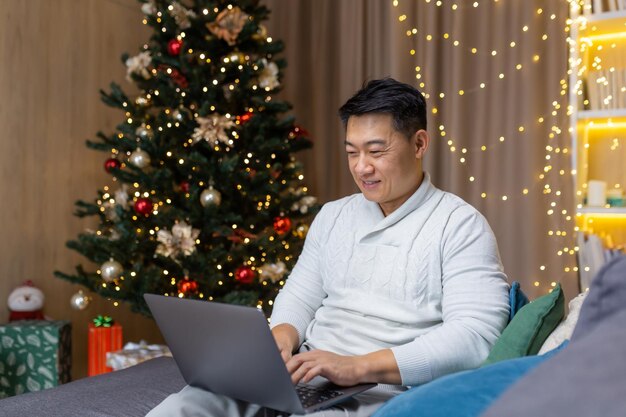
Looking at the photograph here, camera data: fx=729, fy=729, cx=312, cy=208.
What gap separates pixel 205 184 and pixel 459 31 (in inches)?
62.3

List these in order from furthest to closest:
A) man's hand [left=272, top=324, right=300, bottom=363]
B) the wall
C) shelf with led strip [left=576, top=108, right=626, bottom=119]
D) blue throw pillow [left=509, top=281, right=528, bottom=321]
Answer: the wall
shelf with led strip [left=576, top=108, right=626, bottom=119]
man's hand [left=272, top=324, right=300, bottom=363]
blue throw pillow [left=509, top=281, right=528, bottom=321]

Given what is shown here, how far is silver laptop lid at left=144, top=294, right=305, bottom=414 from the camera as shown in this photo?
134 centimetres

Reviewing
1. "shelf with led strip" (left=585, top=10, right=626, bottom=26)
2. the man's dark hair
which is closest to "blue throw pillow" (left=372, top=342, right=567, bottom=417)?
the man's dark hair

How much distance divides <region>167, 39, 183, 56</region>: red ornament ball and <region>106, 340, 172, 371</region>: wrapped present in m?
1.35

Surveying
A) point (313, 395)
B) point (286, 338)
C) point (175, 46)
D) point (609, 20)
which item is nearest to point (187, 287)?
point (175, 46)

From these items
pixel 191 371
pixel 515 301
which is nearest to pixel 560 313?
pixel 515 301

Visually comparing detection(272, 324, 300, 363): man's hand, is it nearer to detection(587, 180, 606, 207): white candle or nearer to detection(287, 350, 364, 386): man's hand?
detection(287, 350, 364, 386): man's hand

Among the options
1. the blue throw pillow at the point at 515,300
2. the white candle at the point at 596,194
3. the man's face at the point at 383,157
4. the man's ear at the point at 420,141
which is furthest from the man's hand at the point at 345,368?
the white candle at the point at 596,194

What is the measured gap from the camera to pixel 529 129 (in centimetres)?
363

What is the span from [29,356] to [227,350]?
6.88ft

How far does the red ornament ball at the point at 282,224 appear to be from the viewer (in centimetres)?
336

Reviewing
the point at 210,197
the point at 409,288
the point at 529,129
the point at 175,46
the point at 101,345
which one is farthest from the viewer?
the point at 529,129

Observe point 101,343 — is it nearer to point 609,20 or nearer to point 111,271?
point 111,271

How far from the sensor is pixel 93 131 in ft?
12.8
